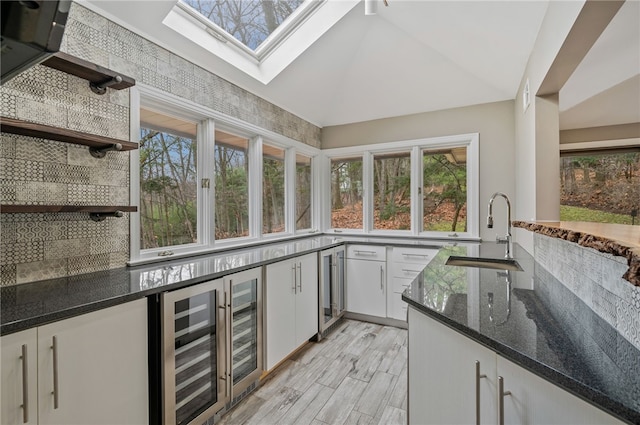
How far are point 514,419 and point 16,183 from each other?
7.08ft

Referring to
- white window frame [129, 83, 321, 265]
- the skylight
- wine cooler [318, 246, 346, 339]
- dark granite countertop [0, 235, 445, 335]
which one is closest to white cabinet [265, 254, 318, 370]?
wine cooler [318, 246, 346, 339]

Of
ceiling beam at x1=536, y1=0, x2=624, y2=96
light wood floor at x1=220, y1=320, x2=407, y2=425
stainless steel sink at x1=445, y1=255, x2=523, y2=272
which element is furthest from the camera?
stainless steel sink at x1=445, y1=255, x2=523, y2=272

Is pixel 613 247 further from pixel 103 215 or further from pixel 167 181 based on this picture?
pixel 167 181

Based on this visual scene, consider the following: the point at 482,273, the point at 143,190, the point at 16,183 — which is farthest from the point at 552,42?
the point at 16,183

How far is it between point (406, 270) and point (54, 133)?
9.92ft

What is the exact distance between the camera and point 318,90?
3.48 m

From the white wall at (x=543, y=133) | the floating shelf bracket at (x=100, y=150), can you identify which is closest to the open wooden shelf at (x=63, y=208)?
the floating shelf bracket at (x=100, y=150)

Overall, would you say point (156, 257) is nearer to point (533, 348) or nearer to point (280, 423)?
point (280, 423)

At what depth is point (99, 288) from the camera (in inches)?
53.8

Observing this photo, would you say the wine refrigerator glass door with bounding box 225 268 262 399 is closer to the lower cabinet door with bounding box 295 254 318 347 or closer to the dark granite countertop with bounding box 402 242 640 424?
the lower cabinet door with bounding box 295 254 318 347

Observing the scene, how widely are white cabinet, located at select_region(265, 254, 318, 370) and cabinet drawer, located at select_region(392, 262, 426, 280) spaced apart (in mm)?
976

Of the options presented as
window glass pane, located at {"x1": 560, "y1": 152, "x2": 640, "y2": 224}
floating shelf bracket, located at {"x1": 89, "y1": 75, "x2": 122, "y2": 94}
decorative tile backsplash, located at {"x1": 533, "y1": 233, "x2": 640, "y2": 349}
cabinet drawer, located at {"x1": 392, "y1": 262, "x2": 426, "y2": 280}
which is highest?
floating shelf bracket, located at {"x1": 89, "y1": 75, "x2": 122, "y2": 94}

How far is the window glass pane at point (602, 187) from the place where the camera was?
3170 millimetres

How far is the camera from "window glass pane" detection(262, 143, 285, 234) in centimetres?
325
